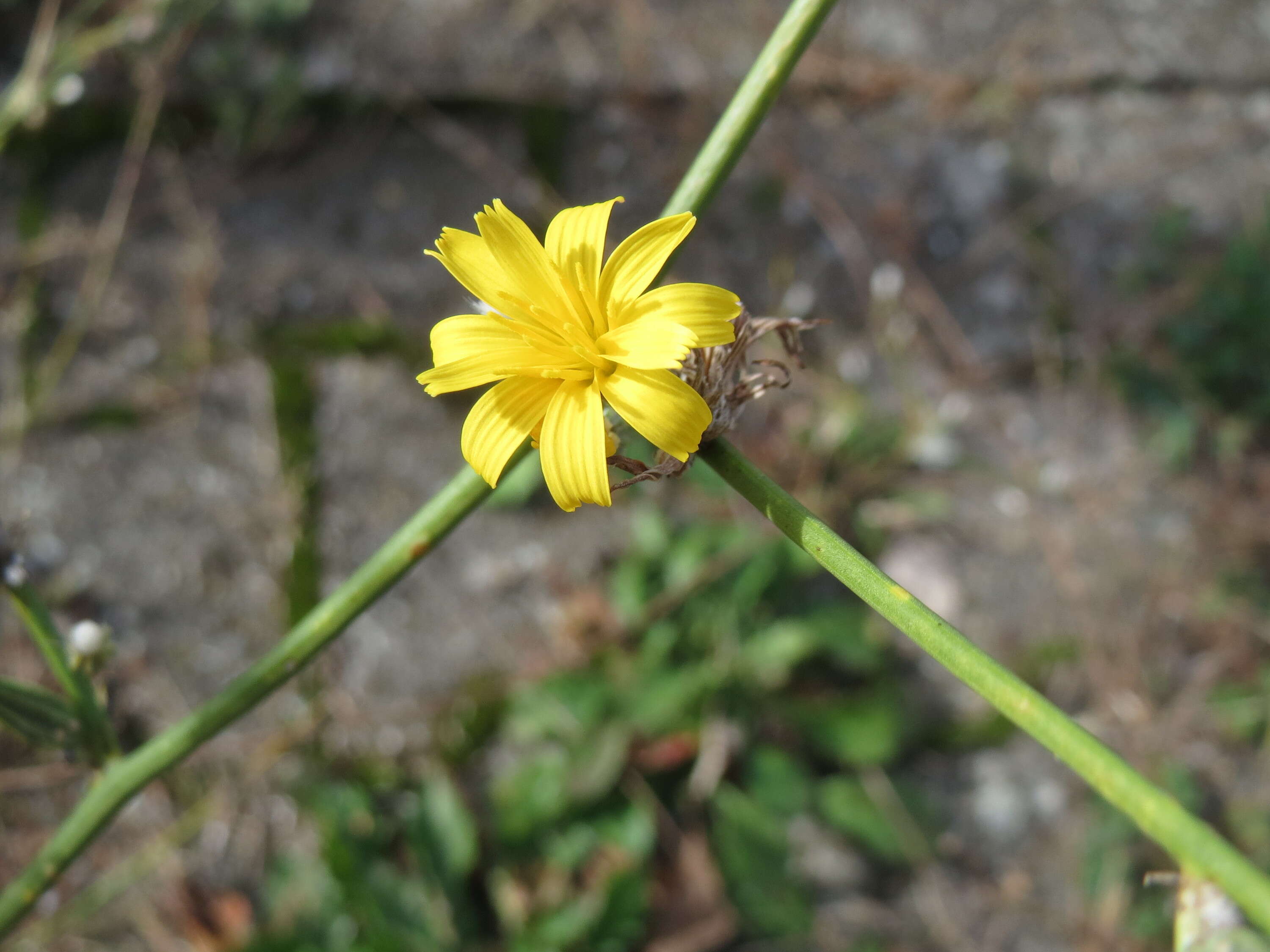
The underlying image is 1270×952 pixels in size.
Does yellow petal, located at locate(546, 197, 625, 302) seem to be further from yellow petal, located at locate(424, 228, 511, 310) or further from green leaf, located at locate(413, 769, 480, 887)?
green leaf, located at locate(413, 769, 480, 887)

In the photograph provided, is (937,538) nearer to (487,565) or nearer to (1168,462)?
(1168,462)

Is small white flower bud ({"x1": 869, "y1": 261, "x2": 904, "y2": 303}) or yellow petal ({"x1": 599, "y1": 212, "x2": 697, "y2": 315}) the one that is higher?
yellow petal ({"x1": 599, "y1": 212, "x2": 697, "y2": 315})

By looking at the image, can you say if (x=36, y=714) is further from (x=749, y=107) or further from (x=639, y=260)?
(x=749, y=107)

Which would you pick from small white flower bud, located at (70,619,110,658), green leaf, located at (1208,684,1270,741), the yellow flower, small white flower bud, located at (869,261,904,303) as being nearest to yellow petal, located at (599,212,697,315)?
the yellow flower

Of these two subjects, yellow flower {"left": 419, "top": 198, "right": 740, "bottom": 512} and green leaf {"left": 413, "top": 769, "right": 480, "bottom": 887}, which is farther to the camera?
green leaf {"left": 413, "top": 769, "right": 480, "bottom": 887}

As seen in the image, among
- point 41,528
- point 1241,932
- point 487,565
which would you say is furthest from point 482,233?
point 41,528

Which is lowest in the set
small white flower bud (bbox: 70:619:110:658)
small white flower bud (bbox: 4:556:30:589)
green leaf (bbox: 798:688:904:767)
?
green leaf (bbox: 798:688:904:767)

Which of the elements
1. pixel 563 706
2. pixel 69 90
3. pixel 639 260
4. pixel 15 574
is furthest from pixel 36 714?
pixel 563 706
